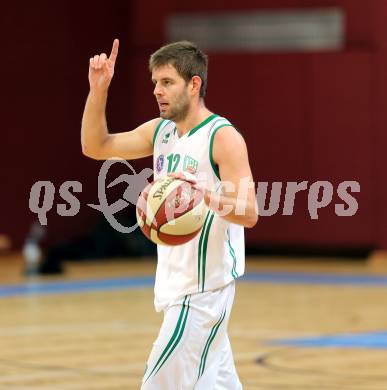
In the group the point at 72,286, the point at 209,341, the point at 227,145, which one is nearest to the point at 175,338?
the point at 209,341

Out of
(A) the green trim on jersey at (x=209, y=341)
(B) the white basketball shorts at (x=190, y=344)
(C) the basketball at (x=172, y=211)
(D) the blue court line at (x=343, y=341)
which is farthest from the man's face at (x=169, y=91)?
(D) the blue court line at (x=343, y=341)

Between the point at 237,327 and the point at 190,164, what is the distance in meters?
6.45

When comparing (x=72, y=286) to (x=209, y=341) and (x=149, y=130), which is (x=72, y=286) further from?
(x=209, y=341)

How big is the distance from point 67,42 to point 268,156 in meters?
4.23

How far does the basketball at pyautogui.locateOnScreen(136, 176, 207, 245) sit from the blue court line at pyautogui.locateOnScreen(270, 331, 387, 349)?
5.34 m

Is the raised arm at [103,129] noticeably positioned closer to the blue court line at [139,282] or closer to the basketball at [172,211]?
the basketball at [172,211]

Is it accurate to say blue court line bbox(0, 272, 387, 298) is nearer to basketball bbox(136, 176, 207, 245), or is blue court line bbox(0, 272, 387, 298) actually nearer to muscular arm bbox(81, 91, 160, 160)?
muscular arm bbox(81, 91, 160, 160)

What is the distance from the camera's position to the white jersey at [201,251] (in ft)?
18.4

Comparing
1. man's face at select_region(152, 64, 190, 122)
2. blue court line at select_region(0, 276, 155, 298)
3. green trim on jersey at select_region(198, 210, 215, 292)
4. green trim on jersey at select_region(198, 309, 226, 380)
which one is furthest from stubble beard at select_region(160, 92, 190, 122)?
blue court line at select_region(0, 276, 155, 298)

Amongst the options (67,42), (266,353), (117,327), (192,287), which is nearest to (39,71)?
(67,42)

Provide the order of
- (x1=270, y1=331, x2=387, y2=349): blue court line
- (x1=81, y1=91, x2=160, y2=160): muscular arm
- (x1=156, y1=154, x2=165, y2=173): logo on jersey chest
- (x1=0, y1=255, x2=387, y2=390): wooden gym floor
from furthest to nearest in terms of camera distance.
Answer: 1. (x1=270, y1=331, x2=387, y2=349): blue court line
2. (x1=0, y1=255, x2=387, y2=390): wooden gym floor
3. (x1=81, y1=91, x2=160, y2=160): muscular arm
4. (x1=156, y1=154, x2=165, y2=173): logo on jersey chest

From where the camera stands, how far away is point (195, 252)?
561cm

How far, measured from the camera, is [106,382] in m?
8.66

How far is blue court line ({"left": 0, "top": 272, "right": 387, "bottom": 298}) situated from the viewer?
1555cm
